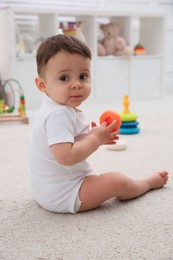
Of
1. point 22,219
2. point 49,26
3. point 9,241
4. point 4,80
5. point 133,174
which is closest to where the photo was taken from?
point 9,241

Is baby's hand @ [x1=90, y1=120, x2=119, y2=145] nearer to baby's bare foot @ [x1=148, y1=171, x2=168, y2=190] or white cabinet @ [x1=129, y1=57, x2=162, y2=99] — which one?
baby's bare foot @ [x1=148, y1=171, x2=168, y2=190]

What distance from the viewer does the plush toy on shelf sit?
294 cm

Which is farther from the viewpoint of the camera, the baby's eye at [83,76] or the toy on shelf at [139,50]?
the toy on shelf at [139,50]

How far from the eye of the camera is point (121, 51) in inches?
117

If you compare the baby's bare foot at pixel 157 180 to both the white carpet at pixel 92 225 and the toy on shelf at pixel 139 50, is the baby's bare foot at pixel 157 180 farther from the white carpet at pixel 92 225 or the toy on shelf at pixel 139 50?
the toy on shelf at pixel 139 50

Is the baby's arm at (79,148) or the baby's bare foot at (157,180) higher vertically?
the baby's arm at (79,148)

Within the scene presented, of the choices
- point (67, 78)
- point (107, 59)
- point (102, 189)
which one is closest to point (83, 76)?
point (67, 78)

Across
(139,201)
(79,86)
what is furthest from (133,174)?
(79,86)

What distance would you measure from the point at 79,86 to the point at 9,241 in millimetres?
337

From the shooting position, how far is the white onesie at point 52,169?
838 mm

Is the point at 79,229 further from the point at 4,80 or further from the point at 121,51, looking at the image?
the point at 121,51

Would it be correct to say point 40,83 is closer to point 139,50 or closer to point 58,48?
point 58,48

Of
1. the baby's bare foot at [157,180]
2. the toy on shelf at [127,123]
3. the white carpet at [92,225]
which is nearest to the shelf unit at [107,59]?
the toy on shelf at [127,123]

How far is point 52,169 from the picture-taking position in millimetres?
856
